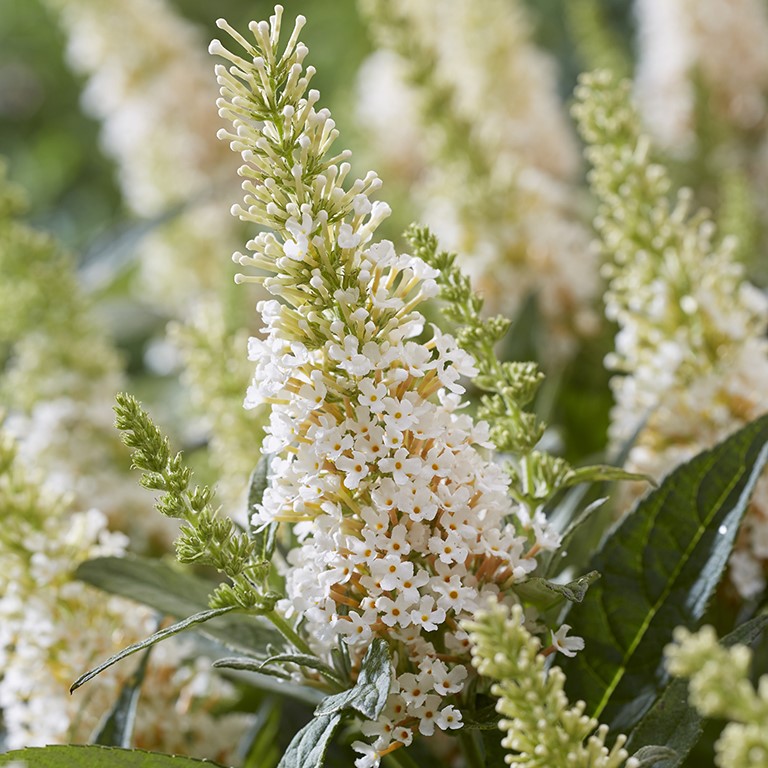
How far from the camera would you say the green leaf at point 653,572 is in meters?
0.49

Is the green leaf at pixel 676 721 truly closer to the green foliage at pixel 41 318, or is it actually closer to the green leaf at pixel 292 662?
the green leaf at pixel 292 662

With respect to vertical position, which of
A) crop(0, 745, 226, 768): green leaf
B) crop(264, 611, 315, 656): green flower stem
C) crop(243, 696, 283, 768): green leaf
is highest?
crop(264, 611, 315, 656): green flower stem

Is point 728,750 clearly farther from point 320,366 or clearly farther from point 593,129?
point 593,129

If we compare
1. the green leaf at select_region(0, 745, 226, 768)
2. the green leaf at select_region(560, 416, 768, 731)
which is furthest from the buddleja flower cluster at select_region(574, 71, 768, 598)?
the green leaf at select_region(0, 745, 226, 768)

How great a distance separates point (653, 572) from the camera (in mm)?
498

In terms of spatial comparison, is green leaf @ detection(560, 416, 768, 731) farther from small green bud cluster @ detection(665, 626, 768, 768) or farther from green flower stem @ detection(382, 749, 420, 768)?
small green bud cluster @ detection(665, 626, 768, 768)

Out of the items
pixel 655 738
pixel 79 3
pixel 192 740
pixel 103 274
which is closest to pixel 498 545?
pixel 655 738

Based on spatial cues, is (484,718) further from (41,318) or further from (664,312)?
(41,318)

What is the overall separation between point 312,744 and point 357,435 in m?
0.12

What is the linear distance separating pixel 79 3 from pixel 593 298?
28.4 inches

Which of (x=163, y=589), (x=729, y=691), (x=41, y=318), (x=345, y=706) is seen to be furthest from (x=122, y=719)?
(x=41, y=318)

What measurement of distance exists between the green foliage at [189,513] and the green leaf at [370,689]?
4 centimetres

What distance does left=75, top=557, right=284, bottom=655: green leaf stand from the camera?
20.1 inches

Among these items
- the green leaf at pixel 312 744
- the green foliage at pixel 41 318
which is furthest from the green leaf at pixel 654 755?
the green foliage at pixel 41 318
